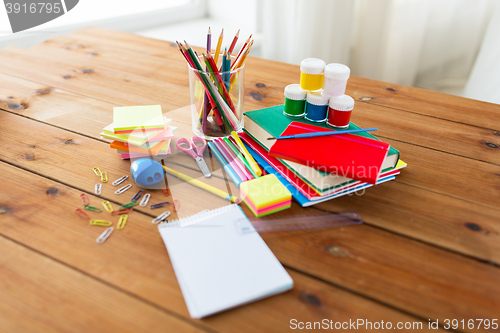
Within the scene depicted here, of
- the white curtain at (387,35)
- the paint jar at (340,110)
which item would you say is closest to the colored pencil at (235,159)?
the paint jar at (340,110)

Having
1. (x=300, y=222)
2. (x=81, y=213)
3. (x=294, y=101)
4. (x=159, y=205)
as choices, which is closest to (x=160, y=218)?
(x=159, y=205)

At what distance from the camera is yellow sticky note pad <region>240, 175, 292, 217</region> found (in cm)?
68

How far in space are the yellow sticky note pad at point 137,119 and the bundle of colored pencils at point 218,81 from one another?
0.32 feet

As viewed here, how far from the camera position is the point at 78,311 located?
52 centimetres

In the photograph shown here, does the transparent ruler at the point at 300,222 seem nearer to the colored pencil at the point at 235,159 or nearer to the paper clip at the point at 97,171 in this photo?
the colored pencil at the point at 235,159

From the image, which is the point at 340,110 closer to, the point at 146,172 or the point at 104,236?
the point at 146,172

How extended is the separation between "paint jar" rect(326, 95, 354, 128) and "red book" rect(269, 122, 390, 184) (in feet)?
0.12

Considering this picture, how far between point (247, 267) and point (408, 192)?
0.37 m

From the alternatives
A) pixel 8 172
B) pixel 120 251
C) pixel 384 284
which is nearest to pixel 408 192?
pixel 384 284

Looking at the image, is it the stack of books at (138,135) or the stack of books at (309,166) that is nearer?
the stack of books at (309,166)

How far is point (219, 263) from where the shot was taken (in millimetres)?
583

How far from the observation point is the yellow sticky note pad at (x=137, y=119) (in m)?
0.82

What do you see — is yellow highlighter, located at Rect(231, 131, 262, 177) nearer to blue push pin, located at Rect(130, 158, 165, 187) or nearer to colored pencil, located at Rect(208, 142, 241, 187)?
colored pencil, located at Rect(208, 142, 241, 187)

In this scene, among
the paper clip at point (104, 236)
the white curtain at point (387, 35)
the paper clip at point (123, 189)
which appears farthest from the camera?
the white curtain at point (387, 35)
